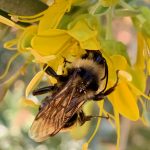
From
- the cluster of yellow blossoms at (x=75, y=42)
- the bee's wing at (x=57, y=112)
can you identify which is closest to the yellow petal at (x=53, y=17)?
the cluster of yellow blossoms at (x=75, y=42)

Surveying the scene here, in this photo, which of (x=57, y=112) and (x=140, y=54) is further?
(x=140, y=54)

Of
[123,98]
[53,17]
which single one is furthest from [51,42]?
[123,98]

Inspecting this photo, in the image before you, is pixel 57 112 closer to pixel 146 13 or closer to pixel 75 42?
pixel 75 42

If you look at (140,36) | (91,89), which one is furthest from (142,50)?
(91,89)

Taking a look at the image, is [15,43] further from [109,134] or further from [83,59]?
[109,134]

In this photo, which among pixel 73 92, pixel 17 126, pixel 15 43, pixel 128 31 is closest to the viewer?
pixel 73 92

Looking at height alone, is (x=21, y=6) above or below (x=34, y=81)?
above

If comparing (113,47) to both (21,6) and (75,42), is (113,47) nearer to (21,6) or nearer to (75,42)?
(75,42)

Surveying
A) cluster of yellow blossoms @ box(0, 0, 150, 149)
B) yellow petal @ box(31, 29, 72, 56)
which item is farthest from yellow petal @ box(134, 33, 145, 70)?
yellow petal @ box(31, 29, 72, 56)
